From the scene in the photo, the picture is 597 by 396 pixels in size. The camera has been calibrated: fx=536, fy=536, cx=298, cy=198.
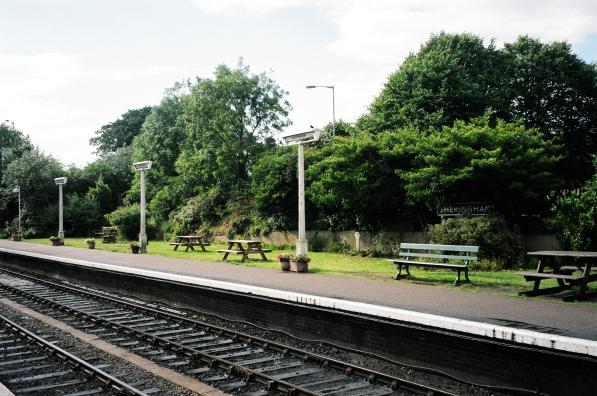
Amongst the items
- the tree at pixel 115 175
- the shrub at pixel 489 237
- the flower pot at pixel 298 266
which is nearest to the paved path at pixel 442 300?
the flower pot at pixel 298 266

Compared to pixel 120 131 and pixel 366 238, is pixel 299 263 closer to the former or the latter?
pixel 366 238

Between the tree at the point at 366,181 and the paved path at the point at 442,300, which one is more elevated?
the tree at the point at 366,181

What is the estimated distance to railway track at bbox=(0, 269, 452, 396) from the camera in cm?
650

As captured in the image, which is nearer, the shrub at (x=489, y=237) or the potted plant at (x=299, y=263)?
the potted plant at (x=299, y=263)

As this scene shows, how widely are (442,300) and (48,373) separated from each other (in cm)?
621

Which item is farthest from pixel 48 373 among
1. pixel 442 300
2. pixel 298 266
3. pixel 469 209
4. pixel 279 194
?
pixel 279 194

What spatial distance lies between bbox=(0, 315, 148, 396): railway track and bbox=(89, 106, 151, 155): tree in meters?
Result: 68.5

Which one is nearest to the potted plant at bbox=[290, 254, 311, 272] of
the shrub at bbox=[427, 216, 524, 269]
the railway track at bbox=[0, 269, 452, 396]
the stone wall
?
the railway track at bbox=[0, 269, 452, 396]

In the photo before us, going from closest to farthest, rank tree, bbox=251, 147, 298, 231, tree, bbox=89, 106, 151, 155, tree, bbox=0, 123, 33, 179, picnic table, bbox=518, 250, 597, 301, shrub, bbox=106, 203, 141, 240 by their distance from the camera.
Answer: picnic table, bbox=518, 250, 597, 301 < tree, bbox=251, 147, 298, 231 < shrub, bbox=106, 203, 141, 240 < tree, bbox=0, 123, 33, 179 < tree, bbox=89, 106, 151, 155

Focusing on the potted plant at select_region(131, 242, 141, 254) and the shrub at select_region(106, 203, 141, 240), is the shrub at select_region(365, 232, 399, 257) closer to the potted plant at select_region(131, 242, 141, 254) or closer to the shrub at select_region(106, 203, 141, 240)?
the potted plant at select_region(131, 242, 141, 254)

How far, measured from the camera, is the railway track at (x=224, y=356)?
256 inches

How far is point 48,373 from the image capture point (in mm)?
7348

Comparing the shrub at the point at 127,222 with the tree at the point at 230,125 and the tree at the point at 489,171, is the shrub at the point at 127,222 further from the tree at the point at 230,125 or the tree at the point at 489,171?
the tree at the point at 489,171

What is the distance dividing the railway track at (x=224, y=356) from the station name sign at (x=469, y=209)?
9183mm
